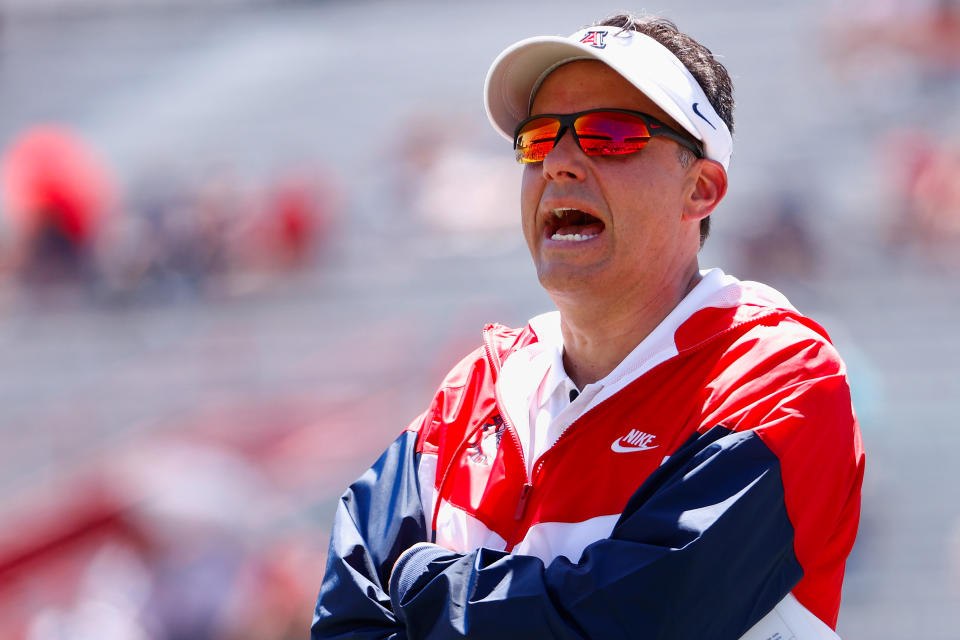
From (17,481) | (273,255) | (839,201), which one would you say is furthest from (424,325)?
(839,201)

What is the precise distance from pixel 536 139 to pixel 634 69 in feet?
0.67

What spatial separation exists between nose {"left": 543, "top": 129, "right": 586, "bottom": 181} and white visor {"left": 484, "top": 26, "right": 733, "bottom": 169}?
0.13 metres

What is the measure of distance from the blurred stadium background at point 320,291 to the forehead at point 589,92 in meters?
3.07

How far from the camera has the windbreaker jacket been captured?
1.33m

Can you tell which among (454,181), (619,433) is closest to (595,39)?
(619,433)

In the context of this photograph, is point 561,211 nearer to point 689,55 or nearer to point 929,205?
point 689,55

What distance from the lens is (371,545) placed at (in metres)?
1.67

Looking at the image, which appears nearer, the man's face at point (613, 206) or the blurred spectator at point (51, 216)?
the man's face at point (613, 206)

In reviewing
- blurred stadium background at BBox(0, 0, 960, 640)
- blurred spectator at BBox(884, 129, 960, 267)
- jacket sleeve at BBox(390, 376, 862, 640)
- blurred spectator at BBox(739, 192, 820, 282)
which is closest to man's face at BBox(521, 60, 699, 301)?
jacket sleeve at BBox(390, 376, 862, 640)

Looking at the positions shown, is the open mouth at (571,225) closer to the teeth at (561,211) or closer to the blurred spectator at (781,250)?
the teeth at (561,211)

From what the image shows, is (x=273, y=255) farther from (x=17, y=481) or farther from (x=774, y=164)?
(x=774, y=164)

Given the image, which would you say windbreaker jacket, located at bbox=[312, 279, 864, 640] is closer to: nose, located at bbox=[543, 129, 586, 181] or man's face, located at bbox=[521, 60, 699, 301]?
man's face, located at bbox=[521, 60, 699, 301]

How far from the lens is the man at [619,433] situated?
4.43 feet

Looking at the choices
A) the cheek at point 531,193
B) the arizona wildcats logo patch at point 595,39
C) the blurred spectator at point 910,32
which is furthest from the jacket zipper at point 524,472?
the blurred spectator at point 910,32
